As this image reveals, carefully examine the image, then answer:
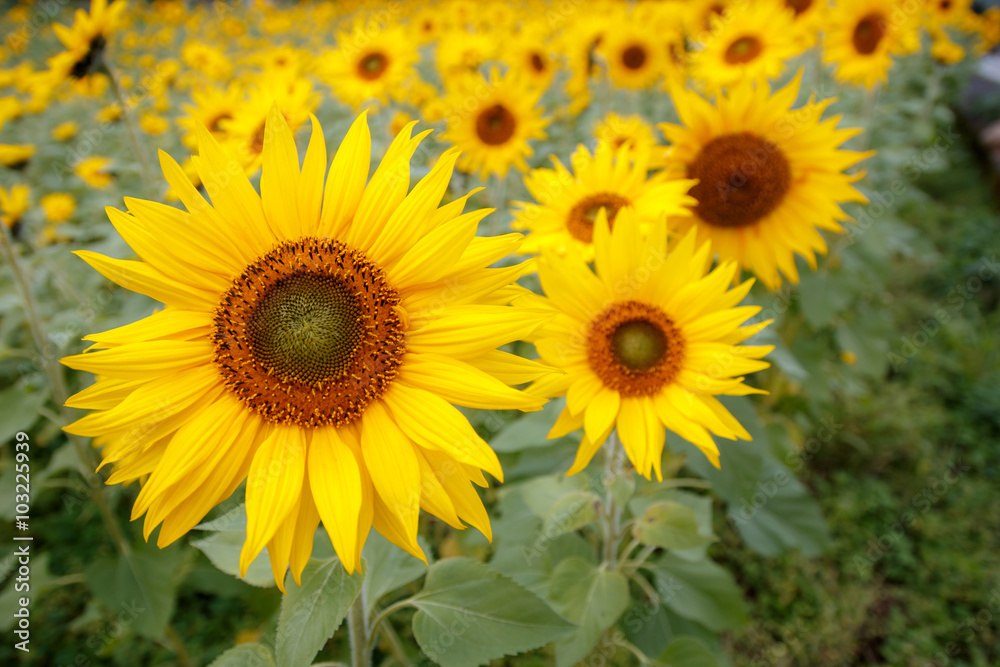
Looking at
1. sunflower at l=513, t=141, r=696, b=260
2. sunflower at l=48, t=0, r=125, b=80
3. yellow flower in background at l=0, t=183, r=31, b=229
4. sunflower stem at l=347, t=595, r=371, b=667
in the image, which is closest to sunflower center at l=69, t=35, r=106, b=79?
sunflower at l=48, t=0, r=125, b=80

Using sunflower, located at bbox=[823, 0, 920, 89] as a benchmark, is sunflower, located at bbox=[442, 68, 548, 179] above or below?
below

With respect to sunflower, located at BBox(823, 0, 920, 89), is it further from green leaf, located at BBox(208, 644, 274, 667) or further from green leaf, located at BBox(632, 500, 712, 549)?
green leaf, located at BBox(208, 644, 274, 667)

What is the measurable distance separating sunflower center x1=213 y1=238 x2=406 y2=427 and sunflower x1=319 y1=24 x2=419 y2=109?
2890 mm

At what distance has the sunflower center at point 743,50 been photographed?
3.74 metres

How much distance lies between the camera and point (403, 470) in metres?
1.24

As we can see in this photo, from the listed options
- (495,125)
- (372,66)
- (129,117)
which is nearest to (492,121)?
(495,125)

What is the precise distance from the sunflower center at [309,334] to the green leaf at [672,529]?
98 centimetres

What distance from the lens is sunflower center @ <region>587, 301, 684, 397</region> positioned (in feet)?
5.53

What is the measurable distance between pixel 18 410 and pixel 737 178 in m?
2.99

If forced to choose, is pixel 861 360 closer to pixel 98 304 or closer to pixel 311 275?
pixel 311 275

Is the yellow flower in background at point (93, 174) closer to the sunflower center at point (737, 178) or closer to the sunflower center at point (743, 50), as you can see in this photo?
the sunflower center at point (737, 178)

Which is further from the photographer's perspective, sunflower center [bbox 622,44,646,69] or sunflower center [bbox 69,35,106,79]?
sunflower center [bbox 622,44,646,69]

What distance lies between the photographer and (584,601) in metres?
1.88

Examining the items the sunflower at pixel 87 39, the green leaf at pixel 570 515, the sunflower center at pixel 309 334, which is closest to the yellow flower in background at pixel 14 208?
the sunflower at pixel 87 39
